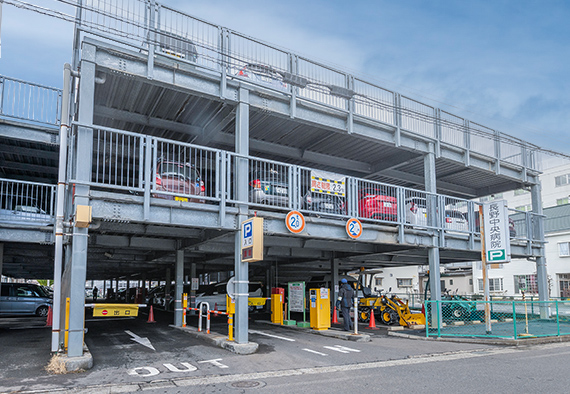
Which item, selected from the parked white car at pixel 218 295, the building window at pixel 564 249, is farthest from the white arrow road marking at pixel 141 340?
the building window at pixel 564 249

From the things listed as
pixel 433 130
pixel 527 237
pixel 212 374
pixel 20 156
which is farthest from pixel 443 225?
Answer: pixel 20 156

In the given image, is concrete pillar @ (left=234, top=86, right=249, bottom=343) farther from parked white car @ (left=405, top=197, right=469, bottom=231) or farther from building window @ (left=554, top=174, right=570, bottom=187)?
building window @ (left=554, top=174, right=570, bottom=187)

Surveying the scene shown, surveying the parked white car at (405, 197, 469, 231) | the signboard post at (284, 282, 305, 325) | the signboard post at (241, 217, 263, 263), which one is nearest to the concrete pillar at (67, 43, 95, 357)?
the signboard post at (241, 217, 263, 263)

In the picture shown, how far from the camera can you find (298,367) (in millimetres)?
9375

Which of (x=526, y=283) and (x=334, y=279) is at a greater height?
(x=334, y=279)

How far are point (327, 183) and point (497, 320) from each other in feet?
33.4

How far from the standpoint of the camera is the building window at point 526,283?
40.5 metres

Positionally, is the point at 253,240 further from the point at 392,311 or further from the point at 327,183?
the point at 392,311

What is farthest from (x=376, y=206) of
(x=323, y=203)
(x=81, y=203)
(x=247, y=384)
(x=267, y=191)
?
(x=81, y=203)

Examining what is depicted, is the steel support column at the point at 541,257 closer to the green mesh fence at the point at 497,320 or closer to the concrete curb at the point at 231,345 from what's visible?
the green mesh fence at the point at 497,320

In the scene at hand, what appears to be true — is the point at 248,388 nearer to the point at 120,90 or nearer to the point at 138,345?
the point at 138,345

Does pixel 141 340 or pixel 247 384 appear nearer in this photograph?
pixel 247 384

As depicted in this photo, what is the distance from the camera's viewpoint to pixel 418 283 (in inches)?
2164

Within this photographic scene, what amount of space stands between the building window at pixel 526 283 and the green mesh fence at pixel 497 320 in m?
23.4
